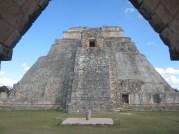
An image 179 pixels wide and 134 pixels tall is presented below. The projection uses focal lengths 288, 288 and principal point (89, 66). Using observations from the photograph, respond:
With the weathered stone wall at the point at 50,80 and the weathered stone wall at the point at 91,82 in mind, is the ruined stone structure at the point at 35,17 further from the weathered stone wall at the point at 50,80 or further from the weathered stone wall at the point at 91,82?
the weathered stone wall at the point at 50,80

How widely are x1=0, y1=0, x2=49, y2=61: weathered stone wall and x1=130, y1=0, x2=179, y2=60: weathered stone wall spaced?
Answer: 1319mm

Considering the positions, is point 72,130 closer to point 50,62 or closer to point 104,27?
point 50,62

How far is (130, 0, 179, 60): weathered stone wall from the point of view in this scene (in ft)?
10.9

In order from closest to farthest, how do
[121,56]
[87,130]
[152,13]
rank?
[152,13] < [87,130] < [121,56]

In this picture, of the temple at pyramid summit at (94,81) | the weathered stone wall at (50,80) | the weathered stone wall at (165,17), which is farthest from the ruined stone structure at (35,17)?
the weathered stone wall at (50,80)

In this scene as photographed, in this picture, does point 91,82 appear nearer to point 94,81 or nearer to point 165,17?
point 94,81

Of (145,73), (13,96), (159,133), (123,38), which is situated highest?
(123,38)

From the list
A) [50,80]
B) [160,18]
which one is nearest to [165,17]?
[160,18]

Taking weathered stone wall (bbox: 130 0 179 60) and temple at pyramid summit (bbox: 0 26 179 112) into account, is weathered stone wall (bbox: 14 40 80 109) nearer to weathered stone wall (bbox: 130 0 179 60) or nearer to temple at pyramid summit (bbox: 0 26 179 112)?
temple at pyramid summit (bbox: 0 26 179 112)

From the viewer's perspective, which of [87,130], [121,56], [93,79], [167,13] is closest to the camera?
[167,13]

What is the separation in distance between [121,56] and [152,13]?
78.3 feet

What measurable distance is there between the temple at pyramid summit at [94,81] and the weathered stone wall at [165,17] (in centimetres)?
1608

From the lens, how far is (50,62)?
91.6 ft

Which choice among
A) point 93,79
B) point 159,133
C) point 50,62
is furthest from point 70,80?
point 159,133
